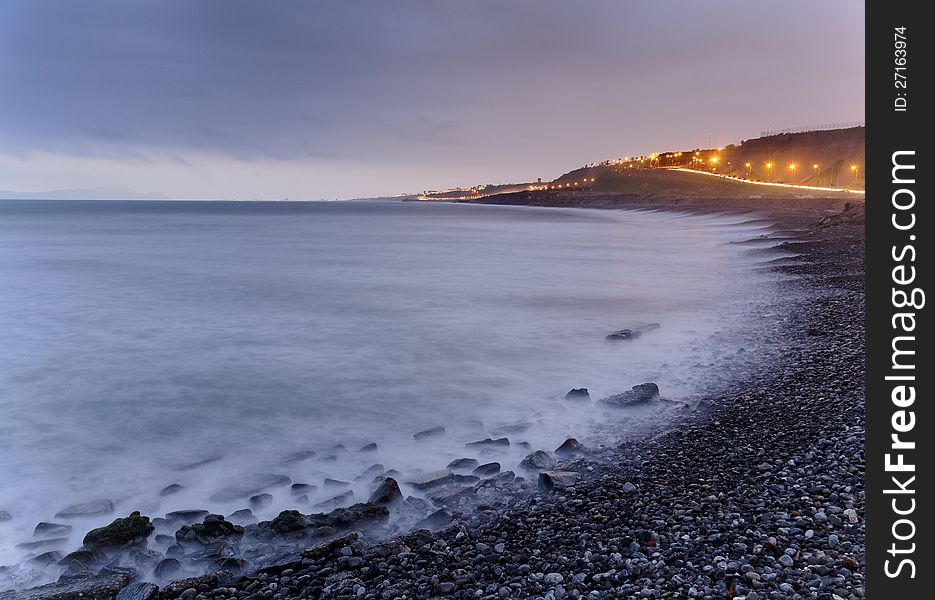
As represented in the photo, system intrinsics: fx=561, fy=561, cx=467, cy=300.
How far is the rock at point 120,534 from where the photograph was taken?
5.51 meters

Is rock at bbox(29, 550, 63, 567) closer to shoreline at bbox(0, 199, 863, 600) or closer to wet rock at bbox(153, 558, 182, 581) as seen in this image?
shoreline at bbox(0, 199, 863, 600)

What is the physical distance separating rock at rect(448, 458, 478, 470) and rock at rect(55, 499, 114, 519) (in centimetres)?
400

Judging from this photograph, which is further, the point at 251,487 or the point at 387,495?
the point at 251,487

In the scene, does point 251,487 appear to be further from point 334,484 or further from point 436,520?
point 436,520

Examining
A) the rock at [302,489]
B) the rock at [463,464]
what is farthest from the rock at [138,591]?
the rock at [463,464]

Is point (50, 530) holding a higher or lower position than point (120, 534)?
lower

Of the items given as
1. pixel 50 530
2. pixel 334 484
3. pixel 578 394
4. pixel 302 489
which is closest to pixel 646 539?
pixel 334 484

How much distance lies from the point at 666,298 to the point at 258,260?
86.0ft

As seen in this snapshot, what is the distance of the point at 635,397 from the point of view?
9.28 meters

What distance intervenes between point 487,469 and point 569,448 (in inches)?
48.1

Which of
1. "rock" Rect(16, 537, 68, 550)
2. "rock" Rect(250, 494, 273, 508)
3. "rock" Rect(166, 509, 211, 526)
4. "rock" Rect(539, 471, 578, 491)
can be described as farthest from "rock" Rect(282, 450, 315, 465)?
"rock" Rect(539, 471, 578, 491)

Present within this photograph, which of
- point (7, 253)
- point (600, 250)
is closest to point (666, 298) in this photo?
point (600, 250)

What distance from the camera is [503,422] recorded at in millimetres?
9047

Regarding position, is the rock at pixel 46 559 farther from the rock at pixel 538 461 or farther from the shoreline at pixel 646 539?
the rock at pixel 538 461
